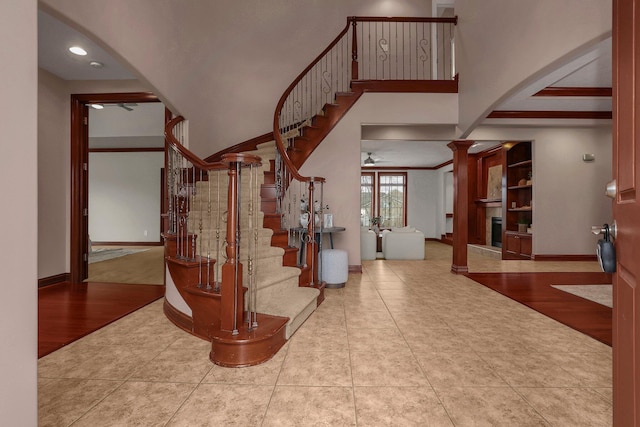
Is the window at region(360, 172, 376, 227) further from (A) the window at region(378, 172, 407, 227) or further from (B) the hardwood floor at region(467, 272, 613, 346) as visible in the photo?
(B) the hardwood floor at region(467, 272, 613, 346)

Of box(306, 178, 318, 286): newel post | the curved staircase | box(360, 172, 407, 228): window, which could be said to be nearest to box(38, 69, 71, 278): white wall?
the curved staircase

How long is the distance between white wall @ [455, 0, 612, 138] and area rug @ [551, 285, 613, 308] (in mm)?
2585

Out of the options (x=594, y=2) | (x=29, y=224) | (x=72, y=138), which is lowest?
(x=29, y=224)

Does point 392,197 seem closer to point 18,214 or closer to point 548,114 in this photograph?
point 548,114

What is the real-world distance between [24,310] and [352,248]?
14.6 feet

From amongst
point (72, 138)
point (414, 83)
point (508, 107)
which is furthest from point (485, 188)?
point (72, 138)

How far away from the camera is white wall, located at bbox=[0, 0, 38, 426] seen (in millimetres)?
804

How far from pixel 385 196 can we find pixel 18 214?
37.7 feet

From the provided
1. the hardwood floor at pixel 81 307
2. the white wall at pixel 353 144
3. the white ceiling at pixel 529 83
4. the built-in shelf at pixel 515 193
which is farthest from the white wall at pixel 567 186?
Answer: the hardwood floor at pixel 81 307

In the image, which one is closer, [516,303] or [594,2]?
[594,2]

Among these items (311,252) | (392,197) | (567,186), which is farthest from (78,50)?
(392,197)

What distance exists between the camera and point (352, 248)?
16.6 ft

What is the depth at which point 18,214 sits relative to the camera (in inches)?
33.1

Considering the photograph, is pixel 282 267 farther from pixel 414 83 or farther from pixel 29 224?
pixel 414 83
